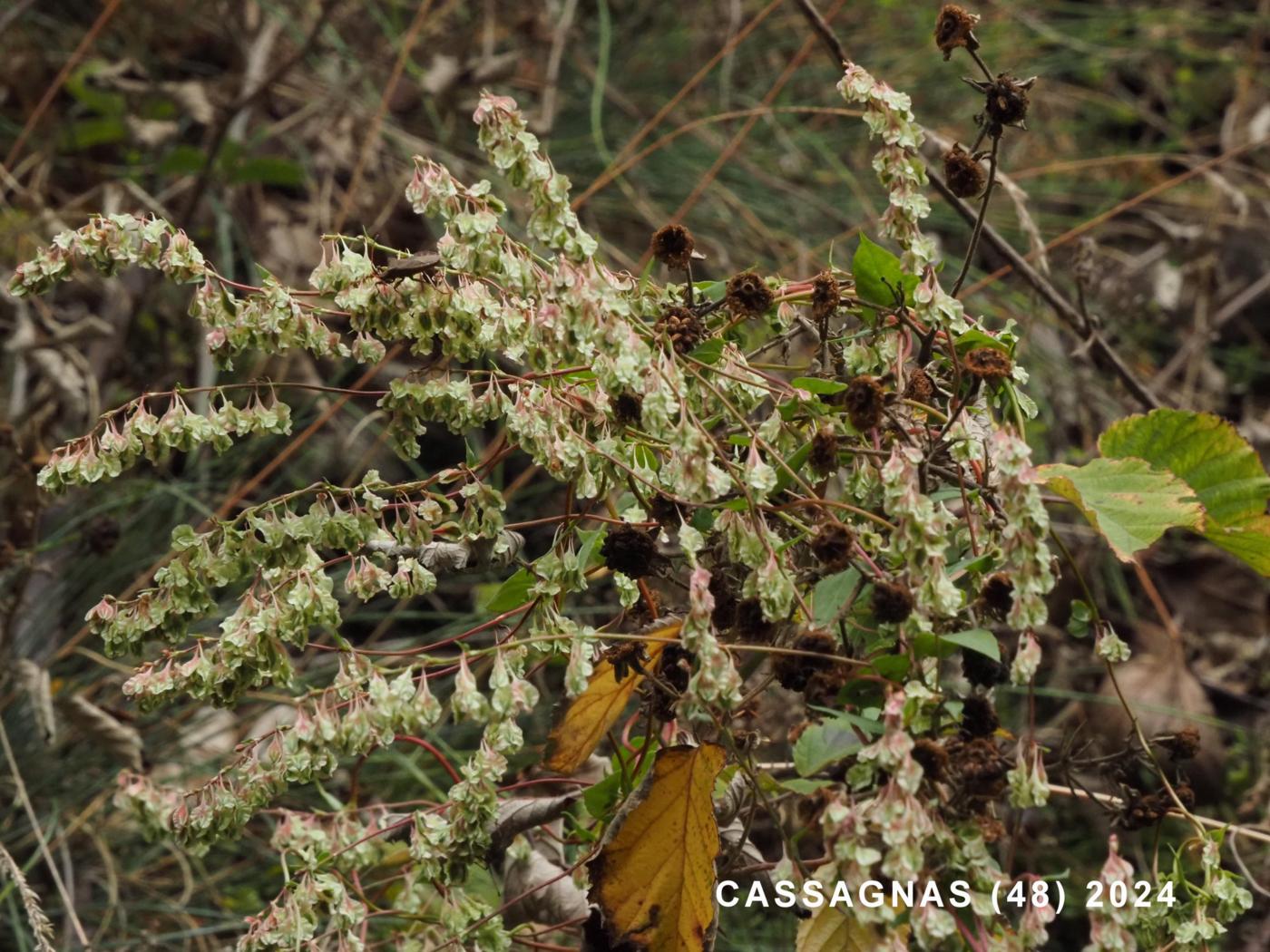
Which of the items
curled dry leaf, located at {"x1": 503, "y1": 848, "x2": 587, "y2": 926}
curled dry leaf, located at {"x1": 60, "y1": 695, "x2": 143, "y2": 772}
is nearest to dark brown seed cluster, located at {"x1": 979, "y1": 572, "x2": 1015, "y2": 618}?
curled dry leaf, located at {"x1": 503, "y1": 848, "x2": 587, "y2": 926}

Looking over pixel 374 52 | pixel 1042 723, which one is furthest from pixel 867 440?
pixel 374 52

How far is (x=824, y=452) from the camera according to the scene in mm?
803

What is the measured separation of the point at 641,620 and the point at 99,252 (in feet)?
1.42

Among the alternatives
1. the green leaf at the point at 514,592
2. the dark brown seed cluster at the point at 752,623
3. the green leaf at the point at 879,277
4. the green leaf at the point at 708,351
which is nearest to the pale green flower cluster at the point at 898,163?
the green leaf at the point at 879,277

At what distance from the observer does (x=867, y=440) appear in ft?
2.78

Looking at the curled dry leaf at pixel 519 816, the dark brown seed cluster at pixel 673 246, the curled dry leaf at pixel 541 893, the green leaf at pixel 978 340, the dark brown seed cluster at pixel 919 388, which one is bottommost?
the curled dry leaf at pixel 541 893

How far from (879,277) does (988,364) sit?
0.10 metres

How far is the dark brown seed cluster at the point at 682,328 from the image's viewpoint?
0.86 meters

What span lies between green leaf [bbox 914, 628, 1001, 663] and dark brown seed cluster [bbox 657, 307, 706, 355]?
24 centimetres

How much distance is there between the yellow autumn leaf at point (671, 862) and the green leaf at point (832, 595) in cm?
11

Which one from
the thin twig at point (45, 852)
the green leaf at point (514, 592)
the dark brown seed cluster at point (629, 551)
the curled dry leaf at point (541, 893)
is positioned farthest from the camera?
the thin twig at point (45, 852)

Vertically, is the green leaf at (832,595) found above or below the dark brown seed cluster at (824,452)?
below

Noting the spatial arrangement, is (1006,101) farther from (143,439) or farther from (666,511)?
(143,439)

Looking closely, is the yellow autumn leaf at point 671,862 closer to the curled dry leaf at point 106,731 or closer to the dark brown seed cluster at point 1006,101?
the dark brown seed cluster at point 1006,101
